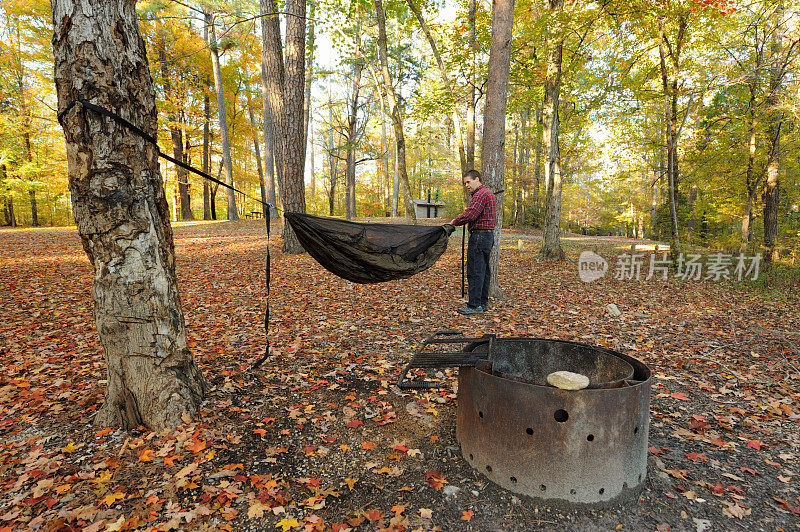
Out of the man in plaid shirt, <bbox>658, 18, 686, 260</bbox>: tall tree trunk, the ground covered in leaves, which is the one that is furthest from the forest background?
the man in plaid shirt

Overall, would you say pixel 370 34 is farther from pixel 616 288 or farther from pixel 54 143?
pixel 54 143

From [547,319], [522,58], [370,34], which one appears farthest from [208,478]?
[370,34]

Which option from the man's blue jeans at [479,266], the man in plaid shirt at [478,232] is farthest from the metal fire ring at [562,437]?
the man's blue jeans at [479,266]

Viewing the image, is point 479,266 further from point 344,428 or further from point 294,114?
point 294,114

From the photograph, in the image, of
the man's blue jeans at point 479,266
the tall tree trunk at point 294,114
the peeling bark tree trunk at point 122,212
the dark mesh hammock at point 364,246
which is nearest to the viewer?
the peeling bark tree trunk at point 122,212

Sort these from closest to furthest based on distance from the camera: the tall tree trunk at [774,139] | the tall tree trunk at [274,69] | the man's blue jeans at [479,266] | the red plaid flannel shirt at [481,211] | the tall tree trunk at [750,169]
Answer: the red plaid flannel shirt at [481,211], the man's blue jeans at [479,266], the tall tree trunk at [774,139], the tall tree trunk at [750,169], the tall tree trunk at [274,69]

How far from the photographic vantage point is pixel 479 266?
476cm

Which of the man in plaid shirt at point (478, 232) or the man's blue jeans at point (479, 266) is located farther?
the man's blue jeans at point (479, 266)

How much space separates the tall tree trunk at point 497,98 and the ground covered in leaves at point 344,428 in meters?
1.88

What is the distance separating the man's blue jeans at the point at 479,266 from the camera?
4.59 meters

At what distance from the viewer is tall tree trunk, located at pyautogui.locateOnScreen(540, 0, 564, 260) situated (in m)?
8.17

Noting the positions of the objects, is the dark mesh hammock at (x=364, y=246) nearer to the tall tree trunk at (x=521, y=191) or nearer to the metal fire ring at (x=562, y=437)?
the metal fire ring at (x=562, y=437)

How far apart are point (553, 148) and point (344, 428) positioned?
8.46m

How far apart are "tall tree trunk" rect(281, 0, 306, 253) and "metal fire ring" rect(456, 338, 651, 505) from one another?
21.6 ft
